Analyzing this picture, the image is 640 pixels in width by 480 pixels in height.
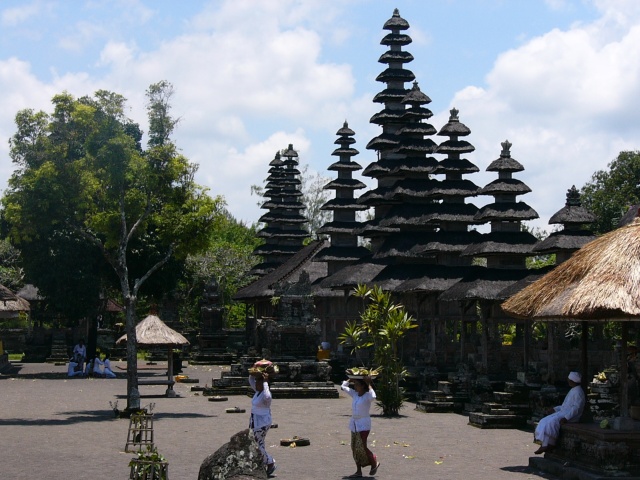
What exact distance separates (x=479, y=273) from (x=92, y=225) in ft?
39.1

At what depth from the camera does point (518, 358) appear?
31.8 metres

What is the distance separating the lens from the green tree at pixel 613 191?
171 ft

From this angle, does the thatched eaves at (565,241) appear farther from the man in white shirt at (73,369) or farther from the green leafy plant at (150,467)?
the green leafy plant at (150,467)

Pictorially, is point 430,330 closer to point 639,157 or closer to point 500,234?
point 500,234

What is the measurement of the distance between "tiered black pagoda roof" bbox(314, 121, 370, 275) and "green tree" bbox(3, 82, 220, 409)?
2027 centimetres

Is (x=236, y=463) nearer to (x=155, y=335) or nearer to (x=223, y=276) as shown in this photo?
(x=155, y=335)

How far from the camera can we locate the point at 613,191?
2111 inches

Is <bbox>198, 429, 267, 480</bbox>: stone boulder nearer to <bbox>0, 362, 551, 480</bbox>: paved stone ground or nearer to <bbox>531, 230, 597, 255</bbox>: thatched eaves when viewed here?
<bbox>0, 362, 551, 480</bbox>: paved stone ground

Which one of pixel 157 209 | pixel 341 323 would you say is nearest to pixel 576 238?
pixel 157 209

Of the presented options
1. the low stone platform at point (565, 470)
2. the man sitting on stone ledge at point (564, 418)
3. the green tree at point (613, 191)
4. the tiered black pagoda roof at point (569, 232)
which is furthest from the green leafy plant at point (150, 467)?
the green tree at point (613, 191)

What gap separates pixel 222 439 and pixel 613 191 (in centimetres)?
3837

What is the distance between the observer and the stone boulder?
12227 mm

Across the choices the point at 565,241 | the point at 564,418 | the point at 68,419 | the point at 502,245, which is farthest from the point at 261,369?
the point at 502,245

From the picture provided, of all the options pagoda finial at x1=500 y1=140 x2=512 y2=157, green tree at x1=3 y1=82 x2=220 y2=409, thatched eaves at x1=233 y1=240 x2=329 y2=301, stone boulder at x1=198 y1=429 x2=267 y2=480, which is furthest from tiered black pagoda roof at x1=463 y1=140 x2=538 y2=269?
stone boulder at x1=198 y1=429 x2=267 y2=480
